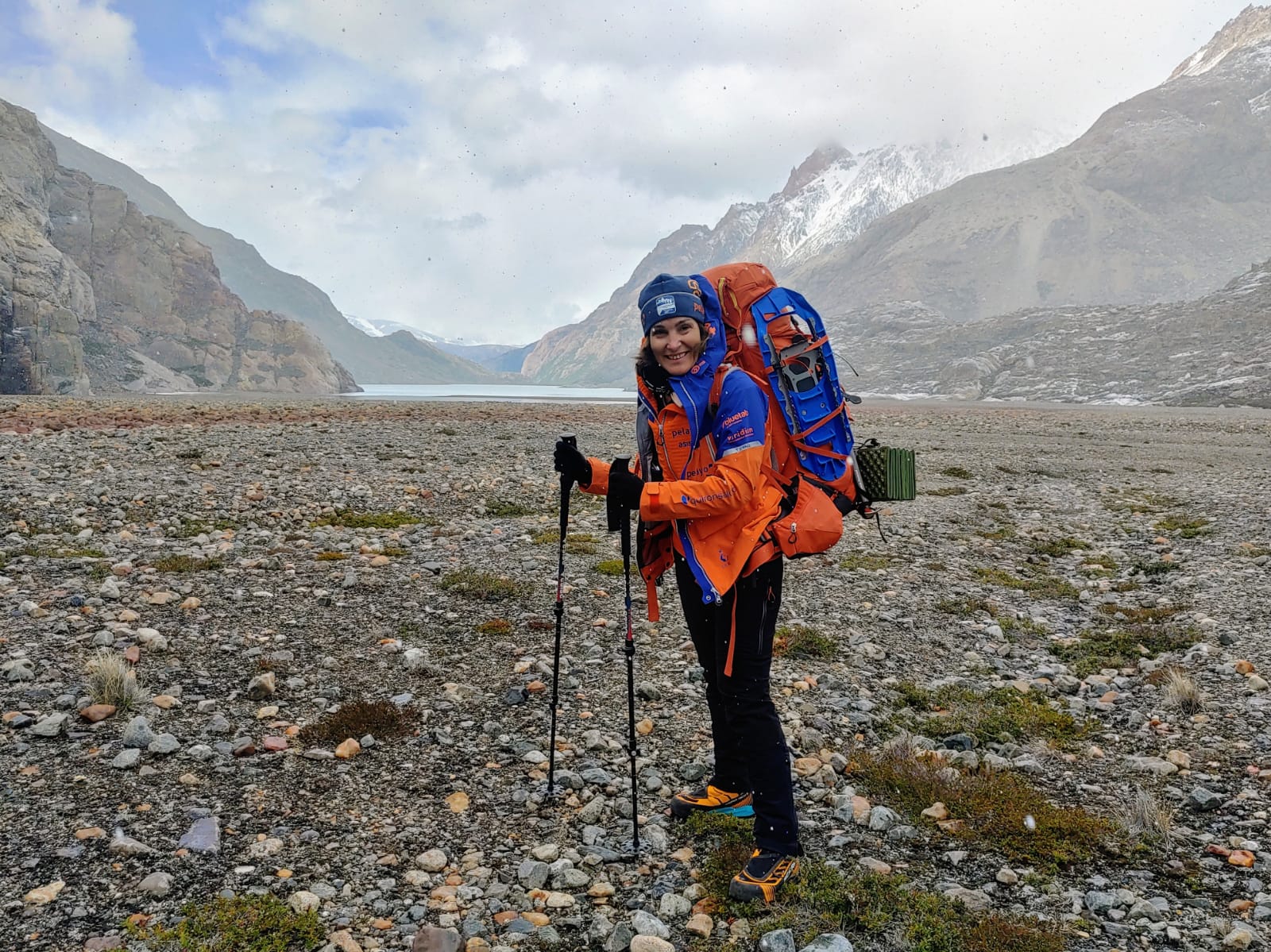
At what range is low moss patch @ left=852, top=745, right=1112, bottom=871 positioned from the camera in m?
5.34

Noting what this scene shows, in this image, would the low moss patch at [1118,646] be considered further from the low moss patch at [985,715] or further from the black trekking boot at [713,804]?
the black trekking boot at [713,804]

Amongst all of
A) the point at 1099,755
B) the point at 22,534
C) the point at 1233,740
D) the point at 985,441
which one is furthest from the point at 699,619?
the point at 985,441

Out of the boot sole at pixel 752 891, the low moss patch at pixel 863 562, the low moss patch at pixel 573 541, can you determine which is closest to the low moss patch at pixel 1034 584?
the low moss patch at pixel 863 562

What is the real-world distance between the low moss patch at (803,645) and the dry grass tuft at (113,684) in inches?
270

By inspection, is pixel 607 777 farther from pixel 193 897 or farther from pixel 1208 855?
pixel 1208 855

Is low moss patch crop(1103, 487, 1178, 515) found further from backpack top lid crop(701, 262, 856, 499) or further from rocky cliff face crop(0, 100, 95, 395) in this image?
rocky cliff face crop(0, 100, 95, 395)

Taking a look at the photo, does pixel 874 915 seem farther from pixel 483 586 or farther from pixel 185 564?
pixel 185 564

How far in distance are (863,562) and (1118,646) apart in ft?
16.4

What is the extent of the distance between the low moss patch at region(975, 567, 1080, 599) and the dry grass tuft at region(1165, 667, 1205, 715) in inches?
170

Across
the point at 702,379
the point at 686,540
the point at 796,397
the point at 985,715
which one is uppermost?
the point at 702,379

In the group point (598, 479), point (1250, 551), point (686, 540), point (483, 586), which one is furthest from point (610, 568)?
point (1250, 551)

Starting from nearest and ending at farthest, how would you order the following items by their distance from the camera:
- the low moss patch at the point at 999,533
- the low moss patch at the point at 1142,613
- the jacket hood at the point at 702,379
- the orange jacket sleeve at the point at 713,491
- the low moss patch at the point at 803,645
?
the orange jacket sleeve at the point at 713,491 < the jacket hood at the point at 702,379 < the low moss patch at the point at 803,645 < the low moss patch at the point at 1142,613 < the low moss patch at the point at 999,533

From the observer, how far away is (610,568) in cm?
1301

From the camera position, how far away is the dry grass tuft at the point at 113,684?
6800mm
